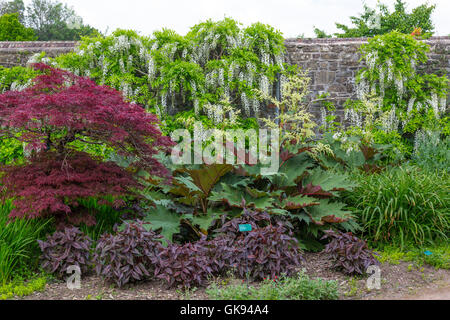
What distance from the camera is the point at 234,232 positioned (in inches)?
151

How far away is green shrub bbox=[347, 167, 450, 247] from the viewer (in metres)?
4.33

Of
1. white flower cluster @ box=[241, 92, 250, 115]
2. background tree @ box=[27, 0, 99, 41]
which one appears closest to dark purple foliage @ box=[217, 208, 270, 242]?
white flower cluster @ box=[241, 92, 250, 115]

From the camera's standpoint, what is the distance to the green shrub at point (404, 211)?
4.33m

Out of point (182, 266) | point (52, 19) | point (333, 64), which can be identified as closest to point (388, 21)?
point (333, 64)

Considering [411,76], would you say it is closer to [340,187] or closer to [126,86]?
[340,187]

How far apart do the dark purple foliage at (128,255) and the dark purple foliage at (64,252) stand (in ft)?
0.57

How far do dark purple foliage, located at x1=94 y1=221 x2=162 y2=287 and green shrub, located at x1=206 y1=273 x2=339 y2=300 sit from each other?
1.84 ft

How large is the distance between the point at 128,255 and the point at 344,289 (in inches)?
68.4

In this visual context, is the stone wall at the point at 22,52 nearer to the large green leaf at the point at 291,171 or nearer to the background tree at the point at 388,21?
the large green leaf at the point at 291,171

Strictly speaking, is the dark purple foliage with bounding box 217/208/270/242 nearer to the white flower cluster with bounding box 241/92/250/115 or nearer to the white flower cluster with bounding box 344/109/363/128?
the white flower cluster with bounding box 241/92/250/115

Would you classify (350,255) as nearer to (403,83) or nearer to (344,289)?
(344,289)

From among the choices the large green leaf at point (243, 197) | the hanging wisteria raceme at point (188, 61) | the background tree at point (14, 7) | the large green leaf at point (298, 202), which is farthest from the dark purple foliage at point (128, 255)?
the background tree at point (14, 7)
